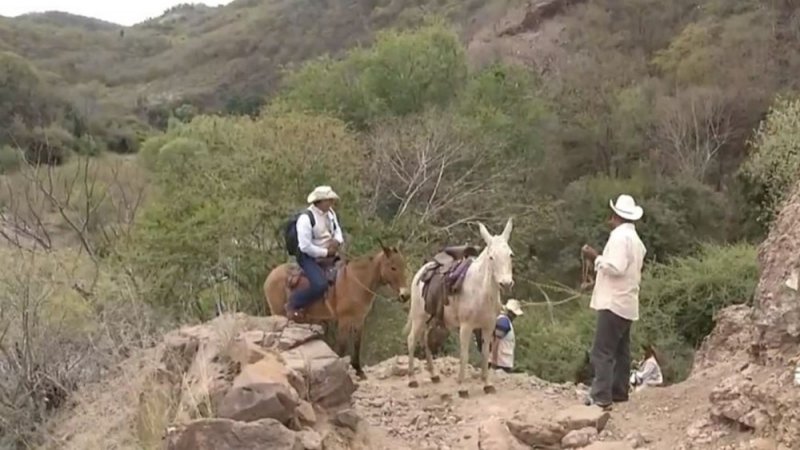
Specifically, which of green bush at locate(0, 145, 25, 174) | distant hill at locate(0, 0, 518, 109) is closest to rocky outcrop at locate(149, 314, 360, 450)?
green bush at locate(0, 145, 25, 174)

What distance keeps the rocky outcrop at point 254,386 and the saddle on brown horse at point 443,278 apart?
1594mm

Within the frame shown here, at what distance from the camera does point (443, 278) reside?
34.3 ft

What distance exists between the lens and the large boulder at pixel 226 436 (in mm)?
7086

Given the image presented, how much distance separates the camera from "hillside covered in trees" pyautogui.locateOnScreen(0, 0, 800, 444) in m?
15.4

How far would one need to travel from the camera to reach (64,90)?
59719mm

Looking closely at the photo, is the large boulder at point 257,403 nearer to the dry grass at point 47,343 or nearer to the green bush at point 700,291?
the dry grass at point 47,343

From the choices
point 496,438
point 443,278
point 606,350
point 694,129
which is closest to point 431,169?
point 443,278

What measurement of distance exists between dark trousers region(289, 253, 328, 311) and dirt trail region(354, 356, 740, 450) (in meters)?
1.13

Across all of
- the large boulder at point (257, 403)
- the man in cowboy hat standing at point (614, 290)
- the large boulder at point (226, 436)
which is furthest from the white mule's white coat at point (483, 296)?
the large boulder at point (226, 436)

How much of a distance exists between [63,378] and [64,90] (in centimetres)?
5354

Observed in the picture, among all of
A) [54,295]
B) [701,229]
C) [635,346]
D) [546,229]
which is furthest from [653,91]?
[54,295]

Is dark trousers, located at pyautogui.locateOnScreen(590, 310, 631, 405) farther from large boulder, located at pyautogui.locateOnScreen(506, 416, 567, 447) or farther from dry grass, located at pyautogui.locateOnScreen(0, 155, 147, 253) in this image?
dry grass, located at pyautogui.locateOnScreen(0, 155, 147, 253)

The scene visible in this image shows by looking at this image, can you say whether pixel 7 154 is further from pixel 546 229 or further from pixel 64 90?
pixel 546 229

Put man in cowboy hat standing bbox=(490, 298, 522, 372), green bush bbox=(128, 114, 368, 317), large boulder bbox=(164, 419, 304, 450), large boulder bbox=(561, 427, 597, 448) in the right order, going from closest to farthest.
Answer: large boulder bbox=(164, 419, 304, 450) → large boulder bbox=(561, 427, 597, 448) → man in cowboy hat standing bbox=(490, 298, 522, 372) → green bush bbox=(128, 114, 368, 317)
